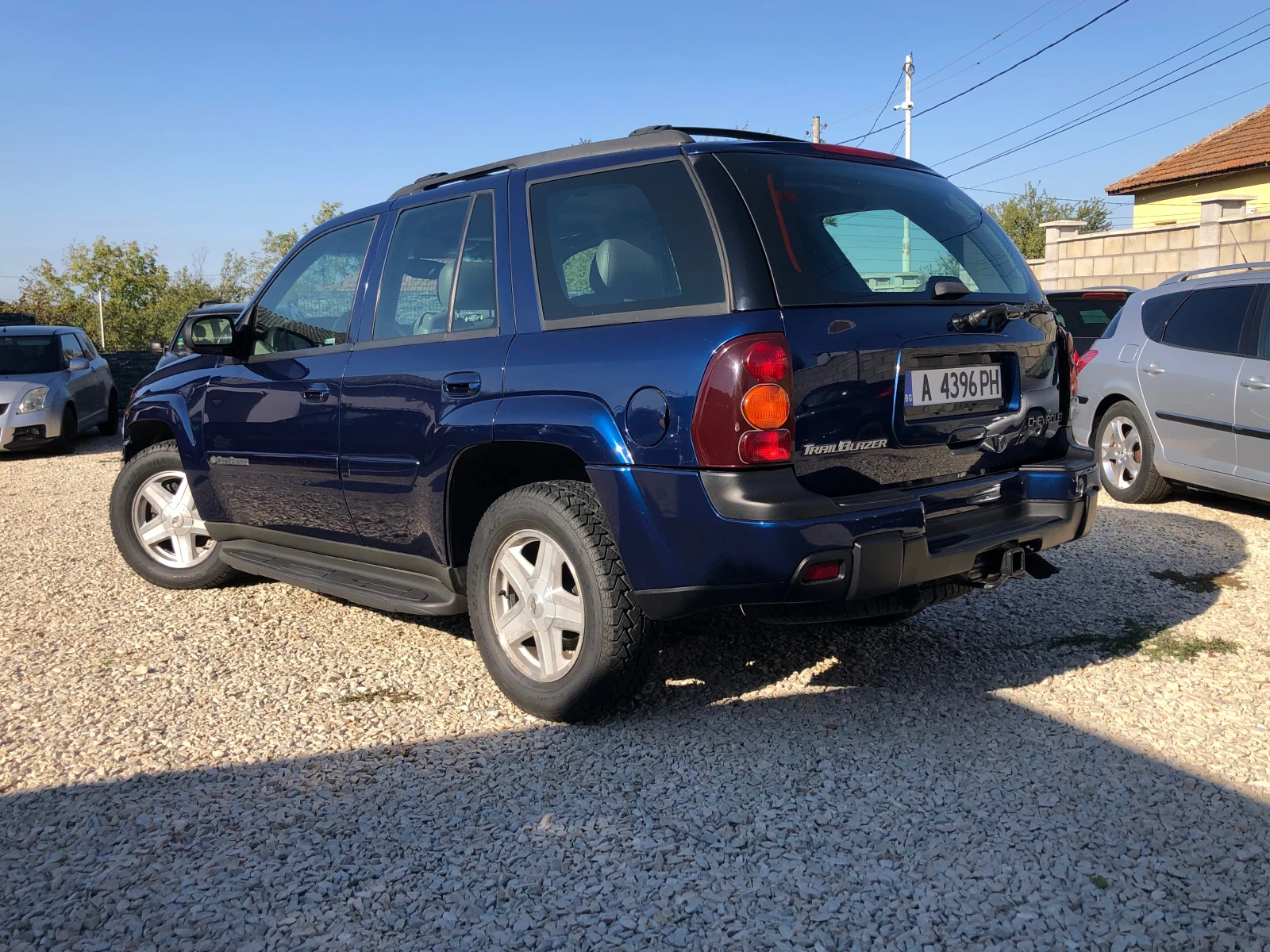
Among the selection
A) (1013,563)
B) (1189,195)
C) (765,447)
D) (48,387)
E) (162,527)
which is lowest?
(162,527)

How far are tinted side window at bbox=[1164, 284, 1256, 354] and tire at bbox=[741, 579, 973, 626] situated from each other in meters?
4.53

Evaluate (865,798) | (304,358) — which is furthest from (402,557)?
(865,798)

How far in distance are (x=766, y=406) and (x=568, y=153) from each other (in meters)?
1.38

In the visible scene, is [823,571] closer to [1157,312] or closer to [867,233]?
[867,233]

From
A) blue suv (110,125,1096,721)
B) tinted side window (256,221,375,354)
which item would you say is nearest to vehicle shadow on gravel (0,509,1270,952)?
blue suv (110,125,1096,721)

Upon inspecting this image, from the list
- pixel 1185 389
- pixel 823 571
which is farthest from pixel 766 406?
pixel 1185 389

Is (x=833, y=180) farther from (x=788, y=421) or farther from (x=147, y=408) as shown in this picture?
(x=147, y=408)

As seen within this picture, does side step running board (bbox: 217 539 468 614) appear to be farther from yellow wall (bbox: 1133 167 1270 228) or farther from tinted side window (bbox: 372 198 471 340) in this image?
yellow wall (bbox: 1133 167 1270 228)

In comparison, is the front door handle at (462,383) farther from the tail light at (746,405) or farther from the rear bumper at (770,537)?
the tail light at (746,405)

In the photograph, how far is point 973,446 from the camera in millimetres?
3611

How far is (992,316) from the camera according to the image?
3.64 m

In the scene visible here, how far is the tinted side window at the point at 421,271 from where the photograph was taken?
419cm

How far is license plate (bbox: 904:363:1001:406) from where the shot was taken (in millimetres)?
3408

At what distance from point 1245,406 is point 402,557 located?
5312 millimetres
